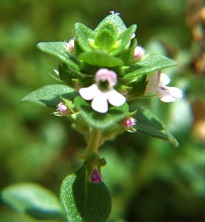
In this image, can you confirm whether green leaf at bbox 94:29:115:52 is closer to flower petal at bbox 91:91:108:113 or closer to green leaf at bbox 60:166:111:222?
flower petal at bbox 91:91:108:113

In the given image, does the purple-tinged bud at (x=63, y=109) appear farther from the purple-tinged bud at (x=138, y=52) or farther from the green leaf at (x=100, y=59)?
the purple-tinged bud at (x=138, y=52)

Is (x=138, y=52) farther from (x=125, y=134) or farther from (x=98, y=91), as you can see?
(x=125, y=134)

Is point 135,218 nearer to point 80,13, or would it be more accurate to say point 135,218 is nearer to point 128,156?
point 128,156

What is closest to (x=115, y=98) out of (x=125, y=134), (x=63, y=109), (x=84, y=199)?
(x=63, y=109)

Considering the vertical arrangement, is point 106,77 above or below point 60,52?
below

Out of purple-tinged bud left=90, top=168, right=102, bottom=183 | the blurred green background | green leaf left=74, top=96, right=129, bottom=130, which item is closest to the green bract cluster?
green leaf left=74, top=96, right=129, bottom=130

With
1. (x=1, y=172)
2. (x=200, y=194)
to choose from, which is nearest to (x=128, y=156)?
(x=200, y=194)

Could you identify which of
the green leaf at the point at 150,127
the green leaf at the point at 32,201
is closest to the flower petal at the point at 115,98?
the green leaf at the point at 150,127
